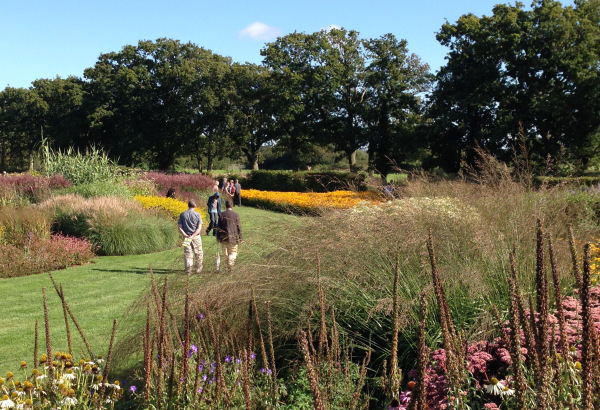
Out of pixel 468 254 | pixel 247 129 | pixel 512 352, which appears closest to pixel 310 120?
pixel 247 129

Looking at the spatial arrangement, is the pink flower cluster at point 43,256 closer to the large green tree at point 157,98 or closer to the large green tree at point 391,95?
the large green tree at point 391,95

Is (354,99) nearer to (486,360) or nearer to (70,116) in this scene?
(70,116)

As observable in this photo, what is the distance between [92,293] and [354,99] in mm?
35001

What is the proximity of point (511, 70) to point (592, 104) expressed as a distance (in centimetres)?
484

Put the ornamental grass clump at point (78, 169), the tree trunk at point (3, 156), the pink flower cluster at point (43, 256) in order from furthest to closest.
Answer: the tree trunk at point (3, 156)
the ornamental grass clump at point (78, 169)
the pink flower cluster at point (43, 256)

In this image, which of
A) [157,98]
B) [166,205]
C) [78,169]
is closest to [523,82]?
[166,205]

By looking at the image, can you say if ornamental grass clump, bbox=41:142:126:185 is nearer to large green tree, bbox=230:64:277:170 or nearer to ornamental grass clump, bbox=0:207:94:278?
ornamental grass clump, bbox=0:207:94:278

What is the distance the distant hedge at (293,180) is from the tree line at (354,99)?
3.88 m

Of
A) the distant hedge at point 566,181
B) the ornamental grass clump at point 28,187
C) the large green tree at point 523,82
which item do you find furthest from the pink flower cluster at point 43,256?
the large green tree at point 523,82

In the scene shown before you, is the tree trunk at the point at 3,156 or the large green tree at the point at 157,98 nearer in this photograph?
the large green tree at the point at 157,98

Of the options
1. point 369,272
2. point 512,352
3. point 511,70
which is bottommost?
point 369,272

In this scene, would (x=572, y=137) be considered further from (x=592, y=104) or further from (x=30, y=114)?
(x=30, y=114)

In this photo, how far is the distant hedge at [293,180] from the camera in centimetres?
3142

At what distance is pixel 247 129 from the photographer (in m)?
47.3
